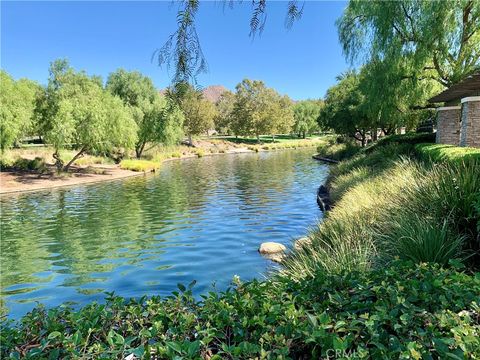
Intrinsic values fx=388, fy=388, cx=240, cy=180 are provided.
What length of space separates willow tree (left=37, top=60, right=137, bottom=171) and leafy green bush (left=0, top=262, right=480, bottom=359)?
25.7 m

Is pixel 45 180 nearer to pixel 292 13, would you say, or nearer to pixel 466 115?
pixel 466 115

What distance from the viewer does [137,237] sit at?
12.5 m

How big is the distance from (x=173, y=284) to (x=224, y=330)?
238 inches

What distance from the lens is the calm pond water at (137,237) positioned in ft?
28.4

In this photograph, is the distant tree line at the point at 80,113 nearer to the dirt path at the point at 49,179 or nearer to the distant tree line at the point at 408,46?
the dirt path at the point at 49,179

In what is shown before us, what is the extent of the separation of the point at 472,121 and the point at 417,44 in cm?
437

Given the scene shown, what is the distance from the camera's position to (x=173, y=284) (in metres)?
8.48

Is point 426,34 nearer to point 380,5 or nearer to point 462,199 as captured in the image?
point 380,5

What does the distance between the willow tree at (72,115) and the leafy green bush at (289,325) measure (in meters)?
25.7

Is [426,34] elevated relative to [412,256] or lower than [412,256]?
elevated

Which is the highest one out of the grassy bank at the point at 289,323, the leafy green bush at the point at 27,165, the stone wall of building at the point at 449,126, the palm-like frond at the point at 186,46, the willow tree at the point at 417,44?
the willow tree at the point at 417,44

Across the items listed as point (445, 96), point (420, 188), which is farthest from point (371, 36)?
point (420, 188)

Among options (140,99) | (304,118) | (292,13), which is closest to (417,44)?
(292,13)

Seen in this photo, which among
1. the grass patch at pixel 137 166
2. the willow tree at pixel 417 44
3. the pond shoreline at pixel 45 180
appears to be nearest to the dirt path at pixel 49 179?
the pond shoreline at pixel 45 180
